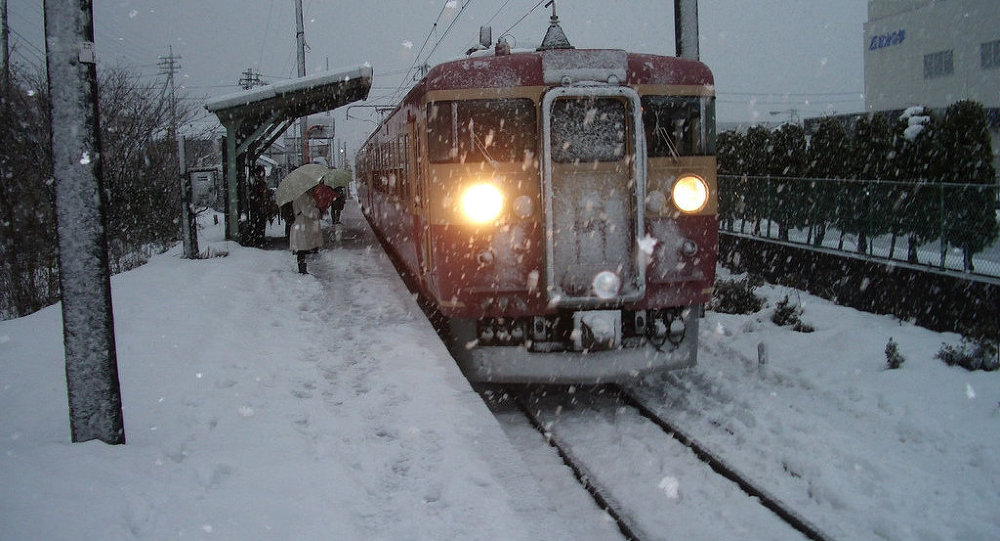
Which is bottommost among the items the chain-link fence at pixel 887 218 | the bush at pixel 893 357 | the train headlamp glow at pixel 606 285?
the bush at pixel 893 357

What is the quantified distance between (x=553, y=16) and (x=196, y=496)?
5.60 m

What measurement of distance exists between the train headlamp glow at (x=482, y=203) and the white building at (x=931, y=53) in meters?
31.1

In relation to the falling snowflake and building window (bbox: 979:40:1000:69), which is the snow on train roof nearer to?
the falling snowflake

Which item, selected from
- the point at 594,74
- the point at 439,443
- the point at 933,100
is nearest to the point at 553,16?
the point at 594,74

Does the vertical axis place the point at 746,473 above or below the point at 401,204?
below

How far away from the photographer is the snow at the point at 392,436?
12.2ft

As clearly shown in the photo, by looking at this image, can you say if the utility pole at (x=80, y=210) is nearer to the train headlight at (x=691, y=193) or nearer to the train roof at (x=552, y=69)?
the train roof at (x=552, y=69)

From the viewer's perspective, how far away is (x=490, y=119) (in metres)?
6.24

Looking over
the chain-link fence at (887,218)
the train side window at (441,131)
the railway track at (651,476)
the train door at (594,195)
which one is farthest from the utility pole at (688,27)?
the railway track at (651,476)

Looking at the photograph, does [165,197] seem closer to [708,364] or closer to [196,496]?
[708,364]

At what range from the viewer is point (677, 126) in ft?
20.8

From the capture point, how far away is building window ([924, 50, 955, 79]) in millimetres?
36312

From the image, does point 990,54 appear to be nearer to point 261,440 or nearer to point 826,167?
point 826,167

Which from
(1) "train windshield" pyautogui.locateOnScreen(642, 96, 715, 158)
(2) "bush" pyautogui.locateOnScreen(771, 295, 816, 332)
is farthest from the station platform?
(2) "bush" pyautogui.locateOnScreen(771, 295, 816, 332)
